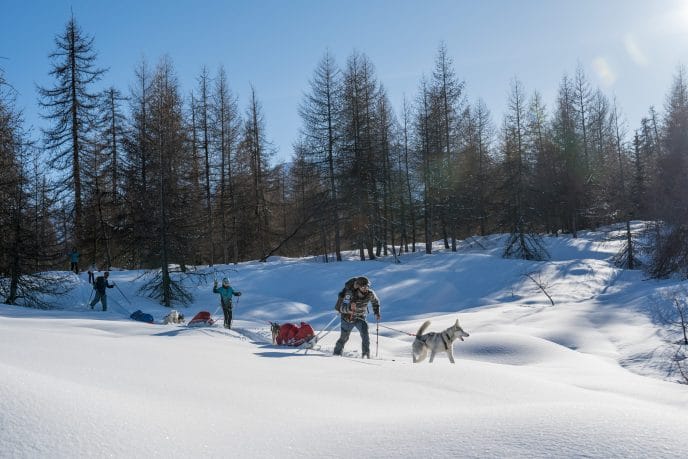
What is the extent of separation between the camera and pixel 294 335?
11.1 meters

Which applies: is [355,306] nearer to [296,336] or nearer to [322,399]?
[296,336]

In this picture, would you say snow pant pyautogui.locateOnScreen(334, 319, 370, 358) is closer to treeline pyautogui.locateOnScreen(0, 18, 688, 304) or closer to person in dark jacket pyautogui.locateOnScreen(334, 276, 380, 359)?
person in dark jacket pyautogui.locateOnScreen(334, 276, 380, 359)

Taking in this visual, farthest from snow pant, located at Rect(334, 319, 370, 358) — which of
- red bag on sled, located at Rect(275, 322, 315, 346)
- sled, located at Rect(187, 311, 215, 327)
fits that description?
sled, located at Rect(187, 311, 215, 327)

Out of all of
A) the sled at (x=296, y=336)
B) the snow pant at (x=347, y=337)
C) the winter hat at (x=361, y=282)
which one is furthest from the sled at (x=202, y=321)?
the winter hat at (x=361, y=282)

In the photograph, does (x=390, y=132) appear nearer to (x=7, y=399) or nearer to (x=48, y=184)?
(x=48, y=184)

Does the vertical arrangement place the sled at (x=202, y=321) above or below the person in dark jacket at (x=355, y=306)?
below

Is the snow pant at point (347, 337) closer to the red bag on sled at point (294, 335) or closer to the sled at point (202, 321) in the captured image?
the red bag on sled at point (294, 335)

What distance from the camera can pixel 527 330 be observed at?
15758 millimetres

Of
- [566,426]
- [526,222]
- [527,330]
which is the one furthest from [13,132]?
[526,222]

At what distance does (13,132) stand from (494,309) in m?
21.9

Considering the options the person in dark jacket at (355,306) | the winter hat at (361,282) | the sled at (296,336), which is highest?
the winter hat at (361,282)

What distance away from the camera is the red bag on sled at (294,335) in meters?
10.8

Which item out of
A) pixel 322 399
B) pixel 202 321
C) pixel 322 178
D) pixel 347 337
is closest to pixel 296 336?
pixel 347 337

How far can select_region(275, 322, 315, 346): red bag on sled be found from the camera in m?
10.8
